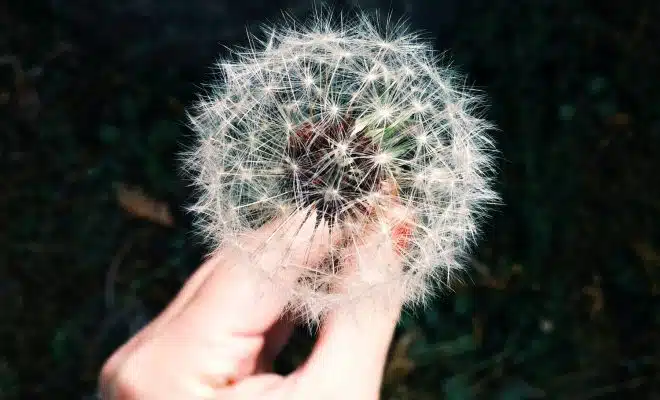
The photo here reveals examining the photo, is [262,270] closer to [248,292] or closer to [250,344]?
[248,292]

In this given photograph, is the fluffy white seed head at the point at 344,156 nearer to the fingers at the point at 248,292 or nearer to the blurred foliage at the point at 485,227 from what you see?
the fingers at the point at 248,292

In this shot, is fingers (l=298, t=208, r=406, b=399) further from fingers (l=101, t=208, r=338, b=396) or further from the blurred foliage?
the blurred foliage

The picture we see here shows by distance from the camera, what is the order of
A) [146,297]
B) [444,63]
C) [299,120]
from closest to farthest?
[299,120], [444,63], [146,297]

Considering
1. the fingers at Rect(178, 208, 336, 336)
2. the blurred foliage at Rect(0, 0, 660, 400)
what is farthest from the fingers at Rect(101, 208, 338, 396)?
the blurred foliage at Rect(0, 0, 660, 400)

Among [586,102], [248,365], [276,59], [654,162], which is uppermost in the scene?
[586,102]

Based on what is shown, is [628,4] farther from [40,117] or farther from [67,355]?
[67,355]

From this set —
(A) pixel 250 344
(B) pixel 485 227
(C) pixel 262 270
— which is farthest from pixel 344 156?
(B) pixel 485 227

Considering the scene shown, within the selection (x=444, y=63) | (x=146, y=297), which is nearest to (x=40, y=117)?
(x=146, y=297)
